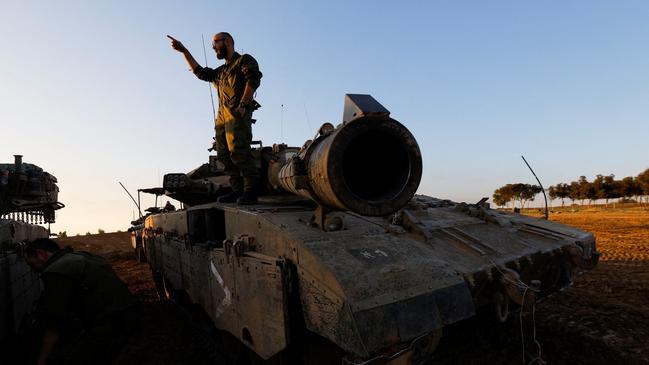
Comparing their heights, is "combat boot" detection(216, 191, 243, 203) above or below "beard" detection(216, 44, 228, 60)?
below

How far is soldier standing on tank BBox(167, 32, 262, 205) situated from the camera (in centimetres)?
448

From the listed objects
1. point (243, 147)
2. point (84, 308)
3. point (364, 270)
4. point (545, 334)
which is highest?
point (243, 147)

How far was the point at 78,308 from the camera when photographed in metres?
3.41

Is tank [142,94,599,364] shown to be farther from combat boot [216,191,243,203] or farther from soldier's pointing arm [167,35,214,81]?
soldier's pointing arm [167,35,214,81]

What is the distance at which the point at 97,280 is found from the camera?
3.43 meters

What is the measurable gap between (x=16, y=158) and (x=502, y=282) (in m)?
12.2

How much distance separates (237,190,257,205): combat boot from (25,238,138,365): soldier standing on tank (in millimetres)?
1403

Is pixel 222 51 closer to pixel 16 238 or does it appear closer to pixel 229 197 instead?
pixel 229 197

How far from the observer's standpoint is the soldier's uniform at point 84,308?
3.08 meters

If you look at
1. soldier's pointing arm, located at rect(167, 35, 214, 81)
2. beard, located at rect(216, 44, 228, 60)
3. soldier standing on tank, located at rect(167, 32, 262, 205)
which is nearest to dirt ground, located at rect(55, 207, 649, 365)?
soldier standing on tank, located at rect(167, 32, 262, 205)

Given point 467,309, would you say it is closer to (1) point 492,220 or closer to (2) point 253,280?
(2) point 253,280

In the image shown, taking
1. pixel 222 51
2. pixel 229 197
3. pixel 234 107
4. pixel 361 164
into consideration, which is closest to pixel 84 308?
pixel 229 197

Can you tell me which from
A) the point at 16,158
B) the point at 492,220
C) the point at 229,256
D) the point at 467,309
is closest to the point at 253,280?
the point at 229,256

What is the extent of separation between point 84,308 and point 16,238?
142 inches
